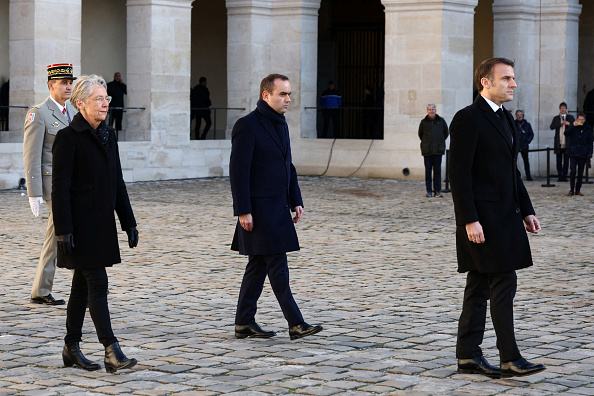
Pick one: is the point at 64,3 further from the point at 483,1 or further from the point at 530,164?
the point at 483,1

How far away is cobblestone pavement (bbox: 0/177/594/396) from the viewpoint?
5887 mm

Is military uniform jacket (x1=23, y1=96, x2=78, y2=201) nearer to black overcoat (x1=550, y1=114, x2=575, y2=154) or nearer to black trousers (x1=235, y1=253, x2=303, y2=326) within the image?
black trousers (x1=235, y1=253, x2=303, y2=326)

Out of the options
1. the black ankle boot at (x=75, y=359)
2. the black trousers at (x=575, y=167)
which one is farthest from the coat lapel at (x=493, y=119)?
the black trousers at (x=575, y=167)

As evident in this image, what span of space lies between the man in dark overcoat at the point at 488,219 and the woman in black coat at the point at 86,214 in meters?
1.91

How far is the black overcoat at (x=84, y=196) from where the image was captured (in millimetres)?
6121

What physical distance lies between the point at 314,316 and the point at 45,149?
244cm

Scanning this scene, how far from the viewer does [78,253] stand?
6121 millimetres

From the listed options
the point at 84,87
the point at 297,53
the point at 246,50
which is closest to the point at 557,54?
the point at 297,53

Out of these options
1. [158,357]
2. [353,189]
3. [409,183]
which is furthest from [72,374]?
[409,183]

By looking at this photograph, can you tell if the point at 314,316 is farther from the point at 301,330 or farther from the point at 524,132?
the point at 524,132

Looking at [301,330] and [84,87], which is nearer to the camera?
[84,87]

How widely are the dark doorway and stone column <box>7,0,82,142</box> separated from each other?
10866 mm

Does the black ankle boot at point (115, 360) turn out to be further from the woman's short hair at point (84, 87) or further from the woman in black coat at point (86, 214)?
the woman's short hair at point (84, 87)

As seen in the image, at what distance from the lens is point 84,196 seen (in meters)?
6.21
